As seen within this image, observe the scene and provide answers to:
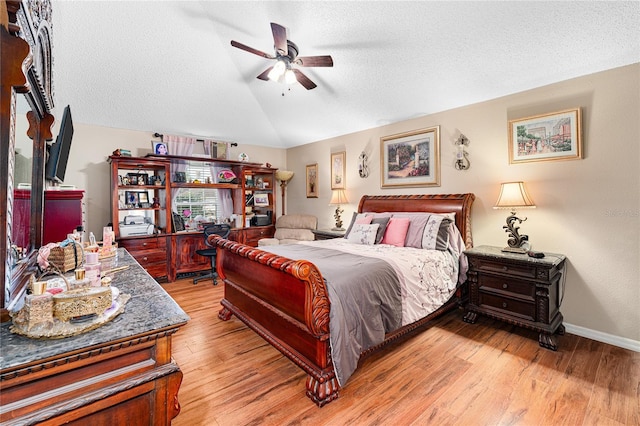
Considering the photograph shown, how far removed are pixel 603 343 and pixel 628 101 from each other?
227 cm

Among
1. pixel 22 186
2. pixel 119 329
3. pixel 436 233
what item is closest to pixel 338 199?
pixel 436 233

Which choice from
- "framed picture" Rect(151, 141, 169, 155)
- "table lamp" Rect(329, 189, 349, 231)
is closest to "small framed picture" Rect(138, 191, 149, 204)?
"framed picture" Rect(151, 141, 169, 155)

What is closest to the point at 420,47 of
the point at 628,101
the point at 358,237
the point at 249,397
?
the point at 628,101

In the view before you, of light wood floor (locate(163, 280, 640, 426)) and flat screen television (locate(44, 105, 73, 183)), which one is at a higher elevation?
flat screen television (locate(44, 105, 73, 183))

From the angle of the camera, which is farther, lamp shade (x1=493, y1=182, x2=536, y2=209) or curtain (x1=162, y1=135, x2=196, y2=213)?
curtain (x1=162, y1=135, x2=196, y2=213)

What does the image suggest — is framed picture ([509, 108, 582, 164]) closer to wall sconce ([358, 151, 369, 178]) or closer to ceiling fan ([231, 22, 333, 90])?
wall sconce ([358, 151, 369, 178])

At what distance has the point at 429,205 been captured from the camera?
12.8 feet

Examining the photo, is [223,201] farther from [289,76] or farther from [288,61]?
[288,61]

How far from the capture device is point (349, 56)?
3.50 metres

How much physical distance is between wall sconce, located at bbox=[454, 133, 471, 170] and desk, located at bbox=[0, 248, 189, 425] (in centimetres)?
364

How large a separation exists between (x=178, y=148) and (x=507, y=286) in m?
5.35

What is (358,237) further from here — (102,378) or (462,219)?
(102,378)

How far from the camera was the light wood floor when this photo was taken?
1.81 meters

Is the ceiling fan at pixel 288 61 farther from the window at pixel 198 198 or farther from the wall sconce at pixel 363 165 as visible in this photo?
the window at pixel 198 198
